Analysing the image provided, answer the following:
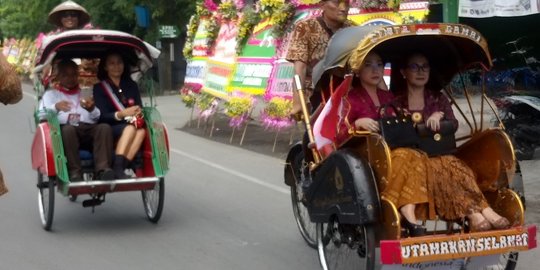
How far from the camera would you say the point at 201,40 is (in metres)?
17.7

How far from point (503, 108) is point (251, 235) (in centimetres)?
506

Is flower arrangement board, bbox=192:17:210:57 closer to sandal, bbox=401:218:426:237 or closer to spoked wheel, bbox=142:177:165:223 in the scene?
spoked wheel, bbox=142:177:165:223

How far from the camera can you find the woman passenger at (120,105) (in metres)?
8.41

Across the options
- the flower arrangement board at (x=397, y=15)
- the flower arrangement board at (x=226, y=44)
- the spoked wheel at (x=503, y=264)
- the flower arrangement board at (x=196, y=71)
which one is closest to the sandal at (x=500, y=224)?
the spoked wheel at (x=503, y=264)

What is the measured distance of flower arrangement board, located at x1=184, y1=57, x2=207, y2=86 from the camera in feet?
56.3

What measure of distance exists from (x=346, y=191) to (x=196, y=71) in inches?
486

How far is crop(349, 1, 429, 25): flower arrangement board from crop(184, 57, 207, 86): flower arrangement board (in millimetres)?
5359

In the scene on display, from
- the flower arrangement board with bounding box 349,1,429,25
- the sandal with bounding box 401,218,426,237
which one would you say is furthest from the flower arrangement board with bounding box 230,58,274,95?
the sandal with bounding box 401,218,426,237

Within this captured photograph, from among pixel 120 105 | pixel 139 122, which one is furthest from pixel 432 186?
pixel 120 105

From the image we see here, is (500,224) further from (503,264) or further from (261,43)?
(261,43)

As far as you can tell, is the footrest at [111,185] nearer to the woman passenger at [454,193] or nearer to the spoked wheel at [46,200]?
the spoked wheel at [46,200]

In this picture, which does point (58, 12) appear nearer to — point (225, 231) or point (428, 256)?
point (225, 231)

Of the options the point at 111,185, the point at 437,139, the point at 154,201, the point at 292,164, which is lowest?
the point at 154,201

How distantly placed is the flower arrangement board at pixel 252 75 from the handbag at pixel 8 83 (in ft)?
28.9
